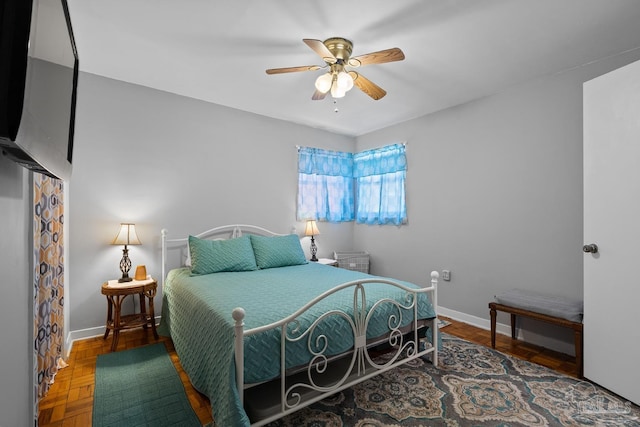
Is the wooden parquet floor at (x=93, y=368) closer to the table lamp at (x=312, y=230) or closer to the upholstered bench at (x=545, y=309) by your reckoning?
the upholstered bench at (x=545, y=309)

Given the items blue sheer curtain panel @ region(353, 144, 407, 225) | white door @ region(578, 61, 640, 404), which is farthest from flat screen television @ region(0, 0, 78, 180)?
blue sheer curtain panel @ region(353, 144, 407, 225)

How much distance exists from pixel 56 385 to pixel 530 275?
407cm

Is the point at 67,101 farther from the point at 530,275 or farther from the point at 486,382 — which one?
the point at 530,275

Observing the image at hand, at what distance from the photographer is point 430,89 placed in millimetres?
3176

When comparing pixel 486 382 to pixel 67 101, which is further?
pixel 486 382

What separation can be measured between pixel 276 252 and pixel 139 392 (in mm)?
1700

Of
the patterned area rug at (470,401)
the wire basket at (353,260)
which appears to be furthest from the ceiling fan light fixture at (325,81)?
the wire basket at (353,260)

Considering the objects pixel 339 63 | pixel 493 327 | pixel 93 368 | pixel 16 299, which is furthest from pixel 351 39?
pixel 93 368

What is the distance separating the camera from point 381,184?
4.47 metres

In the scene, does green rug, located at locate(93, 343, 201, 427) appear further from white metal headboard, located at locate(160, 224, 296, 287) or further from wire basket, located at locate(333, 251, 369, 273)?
wire basket, located at locate(333, 251, 369, 273)

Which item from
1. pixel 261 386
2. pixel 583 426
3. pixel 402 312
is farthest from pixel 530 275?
pixel 261 386

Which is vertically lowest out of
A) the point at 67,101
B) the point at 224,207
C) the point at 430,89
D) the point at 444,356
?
the point at 444,356

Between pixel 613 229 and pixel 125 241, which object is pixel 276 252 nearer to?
pixel 125 241

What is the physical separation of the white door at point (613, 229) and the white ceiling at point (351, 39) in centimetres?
53
